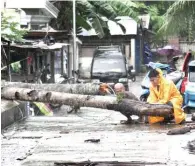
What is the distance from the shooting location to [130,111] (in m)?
9.90

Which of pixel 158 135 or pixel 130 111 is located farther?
pixel 130 111

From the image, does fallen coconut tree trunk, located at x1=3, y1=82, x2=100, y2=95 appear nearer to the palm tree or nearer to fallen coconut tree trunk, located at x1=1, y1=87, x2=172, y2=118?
fallen coconut tree trunk, located at x1=1, y1=87, x2=172, y2=118

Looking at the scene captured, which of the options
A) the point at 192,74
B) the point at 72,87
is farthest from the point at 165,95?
the point at 192,74

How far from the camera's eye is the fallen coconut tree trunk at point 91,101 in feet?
32.0

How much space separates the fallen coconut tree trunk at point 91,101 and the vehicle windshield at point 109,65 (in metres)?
13.0

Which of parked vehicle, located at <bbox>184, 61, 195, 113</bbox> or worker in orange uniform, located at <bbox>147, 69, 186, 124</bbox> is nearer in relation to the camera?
worker in orange uniform, located at <bbox>147, 69, 186, 124</bbox>

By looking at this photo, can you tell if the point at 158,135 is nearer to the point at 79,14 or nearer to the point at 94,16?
the point at 94,16

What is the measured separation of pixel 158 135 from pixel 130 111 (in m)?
1.44

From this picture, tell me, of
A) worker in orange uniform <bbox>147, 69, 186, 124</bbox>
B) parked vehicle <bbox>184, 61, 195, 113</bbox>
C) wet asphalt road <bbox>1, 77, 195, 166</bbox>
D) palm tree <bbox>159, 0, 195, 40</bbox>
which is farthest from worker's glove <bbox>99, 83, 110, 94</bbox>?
palm tree <bbox>159, 0, 195, 40</bbox>

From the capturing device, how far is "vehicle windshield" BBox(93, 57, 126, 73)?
2384 centimetres

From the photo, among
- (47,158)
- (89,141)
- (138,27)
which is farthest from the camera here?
(138,27)

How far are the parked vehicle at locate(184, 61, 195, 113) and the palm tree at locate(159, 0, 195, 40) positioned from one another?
3.38 meters

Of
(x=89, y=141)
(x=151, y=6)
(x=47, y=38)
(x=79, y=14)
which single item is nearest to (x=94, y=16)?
(x=79, y=14)

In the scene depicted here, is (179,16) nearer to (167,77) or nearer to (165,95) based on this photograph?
(167,77)
